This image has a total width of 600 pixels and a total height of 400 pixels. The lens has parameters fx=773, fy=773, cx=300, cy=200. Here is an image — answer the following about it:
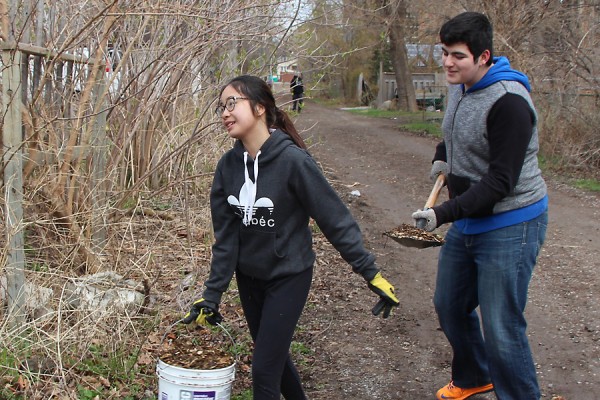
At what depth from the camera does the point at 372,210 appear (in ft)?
34.7

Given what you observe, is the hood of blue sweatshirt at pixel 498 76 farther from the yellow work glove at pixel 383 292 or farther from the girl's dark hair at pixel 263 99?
the yellow work glove at pixel 383 292

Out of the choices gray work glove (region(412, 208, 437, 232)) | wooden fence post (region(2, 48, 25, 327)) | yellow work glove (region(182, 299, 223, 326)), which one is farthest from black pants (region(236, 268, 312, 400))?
wooden fence post (region(2, 48, 25, 327))

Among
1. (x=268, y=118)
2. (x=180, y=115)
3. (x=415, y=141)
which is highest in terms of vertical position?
(x=268, y=118)

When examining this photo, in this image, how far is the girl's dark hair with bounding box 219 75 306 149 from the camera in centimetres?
367

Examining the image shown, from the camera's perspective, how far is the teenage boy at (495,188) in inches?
141

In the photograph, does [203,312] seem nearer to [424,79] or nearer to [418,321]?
[418,321]

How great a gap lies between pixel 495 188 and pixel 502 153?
164mm

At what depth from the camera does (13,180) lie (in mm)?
4719

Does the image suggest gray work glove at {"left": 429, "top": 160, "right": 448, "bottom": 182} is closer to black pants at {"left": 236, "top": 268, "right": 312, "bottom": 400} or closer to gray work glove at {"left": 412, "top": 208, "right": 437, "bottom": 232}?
gray work glove at {"left": 412, "top": 208, "right": 437, "bottom": 232}

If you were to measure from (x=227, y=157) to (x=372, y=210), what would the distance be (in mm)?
6928

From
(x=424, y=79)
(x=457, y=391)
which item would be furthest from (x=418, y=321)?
(x=424, y=79)

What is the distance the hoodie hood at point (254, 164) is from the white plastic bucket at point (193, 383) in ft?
2.41

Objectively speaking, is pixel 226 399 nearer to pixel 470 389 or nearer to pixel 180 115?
pixel 470 389

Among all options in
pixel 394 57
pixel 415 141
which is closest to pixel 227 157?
pixel 415 141
